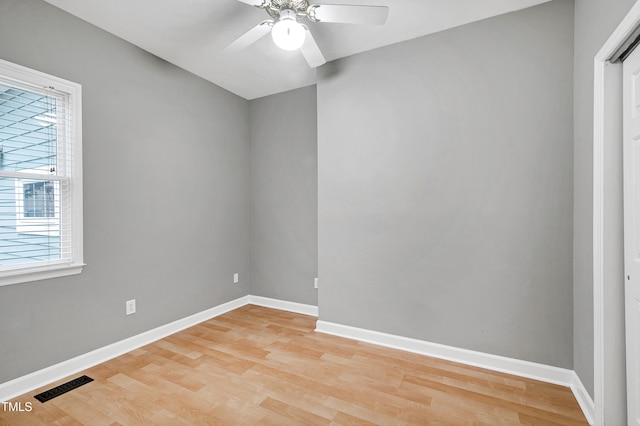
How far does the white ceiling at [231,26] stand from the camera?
2.18m

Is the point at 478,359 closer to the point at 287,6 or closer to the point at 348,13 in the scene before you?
the point at 348,13

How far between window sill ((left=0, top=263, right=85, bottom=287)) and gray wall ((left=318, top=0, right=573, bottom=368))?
83.1 inches

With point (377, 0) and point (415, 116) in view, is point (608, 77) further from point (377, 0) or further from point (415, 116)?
point (377, 0)

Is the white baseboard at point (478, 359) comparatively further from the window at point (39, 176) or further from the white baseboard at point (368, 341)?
the window at point (39, 176)

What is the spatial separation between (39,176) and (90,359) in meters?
1.48

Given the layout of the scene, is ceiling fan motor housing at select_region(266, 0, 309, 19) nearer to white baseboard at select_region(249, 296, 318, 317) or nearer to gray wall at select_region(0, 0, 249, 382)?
gray wall at select_region(0, 0, 249, 382)

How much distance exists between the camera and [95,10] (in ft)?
7.33

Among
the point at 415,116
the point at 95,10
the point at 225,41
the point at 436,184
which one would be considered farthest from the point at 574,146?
the point at 95,10

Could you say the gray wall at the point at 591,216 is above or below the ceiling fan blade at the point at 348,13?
below

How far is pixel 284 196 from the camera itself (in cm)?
382

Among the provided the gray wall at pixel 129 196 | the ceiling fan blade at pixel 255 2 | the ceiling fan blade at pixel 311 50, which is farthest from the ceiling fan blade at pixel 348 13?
the gray wall at pixel 129 196

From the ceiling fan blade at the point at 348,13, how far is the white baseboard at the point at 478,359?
2.54m

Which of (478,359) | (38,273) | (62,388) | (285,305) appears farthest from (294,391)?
(38,273)

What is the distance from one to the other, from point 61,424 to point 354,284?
228 cm
